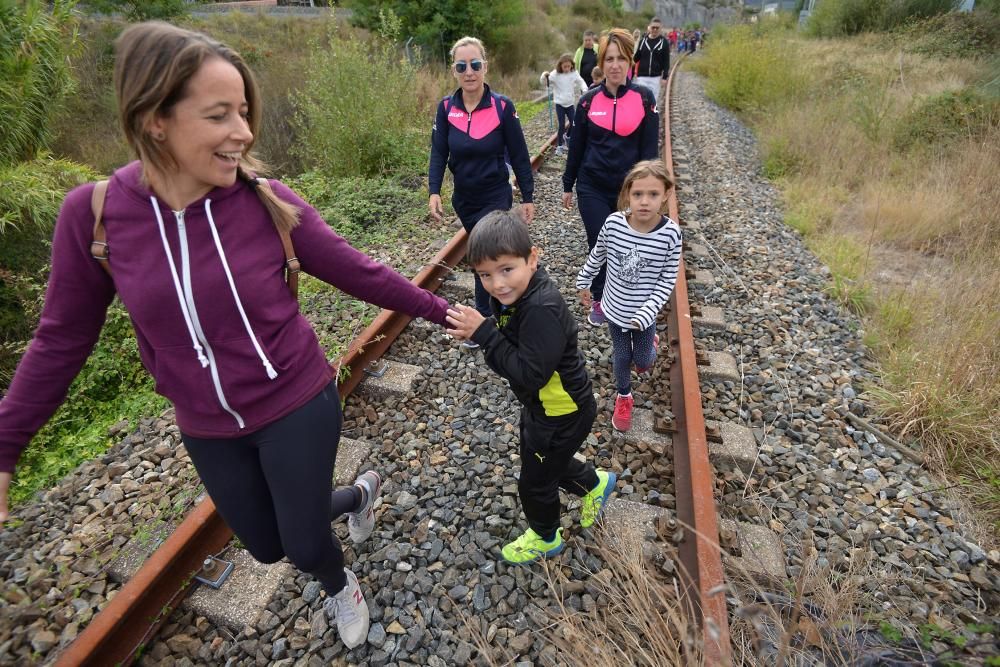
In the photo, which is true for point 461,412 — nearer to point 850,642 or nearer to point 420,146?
point 850,642

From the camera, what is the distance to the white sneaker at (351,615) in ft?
6.75

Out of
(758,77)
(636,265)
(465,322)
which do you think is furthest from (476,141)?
(758,77)

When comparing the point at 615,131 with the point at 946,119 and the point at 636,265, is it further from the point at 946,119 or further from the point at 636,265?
A: the point at 946,119

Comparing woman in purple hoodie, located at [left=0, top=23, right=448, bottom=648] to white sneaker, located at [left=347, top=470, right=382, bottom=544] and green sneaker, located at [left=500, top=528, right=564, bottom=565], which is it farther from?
green sneaker, located at [left=500, top=528, right=564, bottom=565]

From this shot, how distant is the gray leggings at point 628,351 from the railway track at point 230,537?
0.95ft

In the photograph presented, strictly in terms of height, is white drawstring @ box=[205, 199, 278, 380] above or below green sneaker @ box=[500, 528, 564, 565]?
above

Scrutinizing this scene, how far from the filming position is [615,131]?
12.4ft

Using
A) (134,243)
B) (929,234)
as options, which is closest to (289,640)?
(134,243)

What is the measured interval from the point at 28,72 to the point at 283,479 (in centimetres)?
566

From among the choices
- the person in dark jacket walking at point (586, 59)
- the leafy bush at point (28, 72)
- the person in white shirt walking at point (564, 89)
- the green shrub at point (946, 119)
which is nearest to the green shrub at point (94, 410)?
the leafy bush at point (28, 72)

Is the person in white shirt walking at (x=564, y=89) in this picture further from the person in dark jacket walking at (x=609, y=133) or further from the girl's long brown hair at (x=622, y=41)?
the girl's long brown hair at (x=622, y=41)

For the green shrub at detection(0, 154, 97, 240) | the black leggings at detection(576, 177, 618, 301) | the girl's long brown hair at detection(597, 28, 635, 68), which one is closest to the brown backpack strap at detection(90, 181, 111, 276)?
the black leggings at detection(576, 177, 618, 301)

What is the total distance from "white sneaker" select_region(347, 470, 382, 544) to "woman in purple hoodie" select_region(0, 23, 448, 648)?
1.84 feet

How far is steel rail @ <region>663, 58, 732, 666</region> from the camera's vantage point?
5.95 feet
